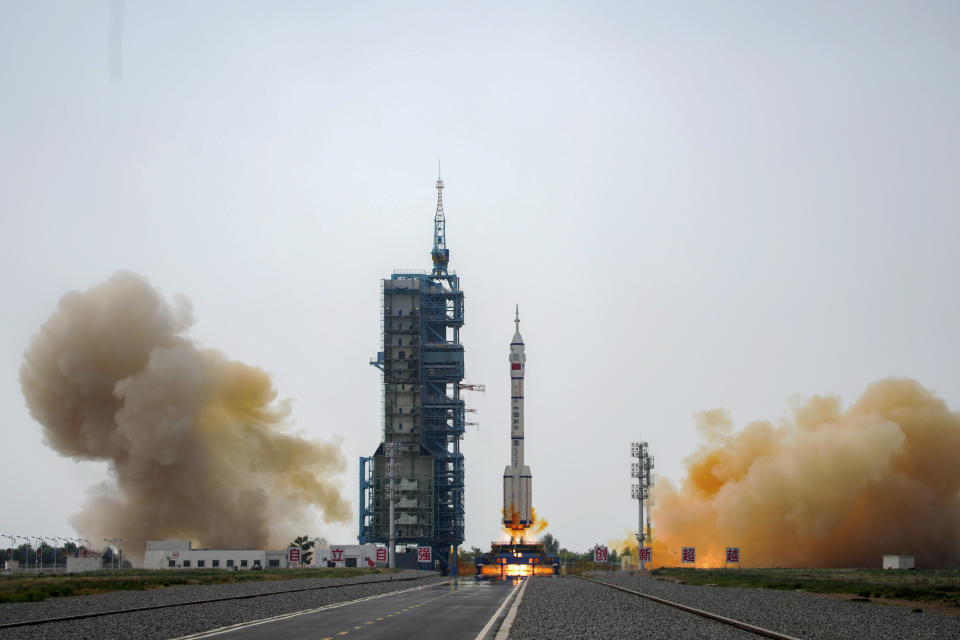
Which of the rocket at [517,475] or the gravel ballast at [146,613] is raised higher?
the rocket at [517,475]

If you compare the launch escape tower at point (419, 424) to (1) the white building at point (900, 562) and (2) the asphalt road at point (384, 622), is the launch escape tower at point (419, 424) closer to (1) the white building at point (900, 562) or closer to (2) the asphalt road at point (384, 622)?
(1) the white building at point (900, 562)

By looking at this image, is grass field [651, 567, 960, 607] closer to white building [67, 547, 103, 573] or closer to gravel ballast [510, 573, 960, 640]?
gravel ballast [510, 573, 960, 640]

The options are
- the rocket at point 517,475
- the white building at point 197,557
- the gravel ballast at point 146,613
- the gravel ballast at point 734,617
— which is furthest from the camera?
the white building at point 197,557

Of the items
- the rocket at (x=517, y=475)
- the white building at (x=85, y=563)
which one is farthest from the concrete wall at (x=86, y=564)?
the rocket at (x=517, y=475)

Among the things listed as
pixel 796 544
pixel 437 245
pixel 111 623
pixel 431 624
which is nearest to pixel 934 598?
pixel 431 624

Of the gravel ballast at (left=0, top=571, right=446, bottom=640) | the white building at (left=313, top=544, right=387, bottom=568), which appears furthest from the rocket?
the gravel ballast at (left=0, top=571, right=446, bottom=640)
